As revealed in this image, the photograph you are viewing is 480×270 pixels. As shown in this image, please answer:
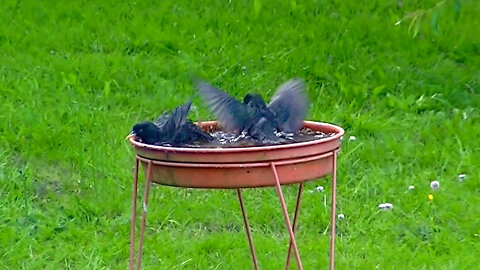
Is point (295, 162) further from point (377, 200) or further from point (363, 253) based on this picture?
point (377, 200)

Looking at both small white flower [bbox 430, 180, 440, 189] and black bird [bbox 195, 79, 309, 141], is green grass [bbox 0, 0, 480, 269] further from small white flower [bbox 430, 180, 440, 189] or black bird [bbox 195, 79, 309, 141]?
black bird [bbox 195, 79, 309, 141]

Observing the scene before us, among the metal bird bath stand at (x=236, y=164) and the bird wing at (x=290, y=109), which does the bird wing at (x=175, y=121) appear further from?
the bird wing at (x=290, y=109)

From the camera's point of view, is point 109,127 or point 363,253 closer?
point 363,253

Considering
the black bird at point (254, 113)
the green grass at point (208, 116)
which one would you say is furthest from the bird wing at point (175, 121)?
the green grass at point (208, 116)

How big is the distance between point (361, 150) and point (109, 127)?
144 cm

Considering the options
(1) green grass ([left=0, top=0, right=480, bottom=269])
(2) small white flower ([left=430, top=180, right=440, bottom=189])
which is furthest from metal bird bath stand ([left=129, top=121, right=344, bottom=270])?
(2) small white flower ([left=430, top=180, right=440, bottom=189])

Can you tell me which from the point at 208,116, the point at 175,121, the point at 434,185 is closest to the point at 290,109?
the point at 175,121

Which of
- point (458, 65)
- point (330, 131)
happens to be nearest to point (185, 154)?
point (330, 131)

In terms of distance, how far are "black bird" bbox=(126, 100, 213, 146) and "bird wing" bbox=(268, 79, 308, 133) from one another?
0.85ft

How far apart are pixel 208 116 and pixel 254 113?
7.87 ft

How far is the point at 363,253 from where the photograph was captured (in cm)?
428

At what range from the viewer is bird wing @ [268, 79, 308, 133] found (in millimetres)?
3154

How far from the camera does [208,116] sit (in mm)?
5469

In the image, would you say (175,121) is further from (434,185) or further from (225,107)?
(434,185)
